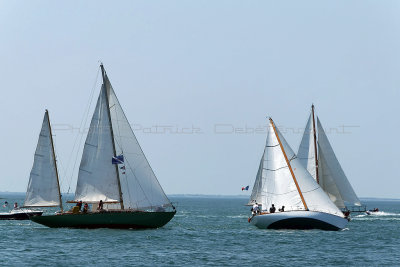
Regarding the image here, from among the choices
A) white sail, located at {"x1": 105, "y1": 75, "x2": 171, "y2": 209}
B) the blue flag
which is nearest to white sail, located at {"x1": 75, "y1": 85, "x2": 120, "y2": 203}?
the blue flag

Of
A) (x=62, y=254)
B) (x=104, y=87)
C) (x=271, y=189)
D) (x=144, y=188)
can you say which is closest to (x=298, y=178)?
(x=271, y=189)

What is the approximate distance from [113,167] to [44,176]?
9569 millimetres

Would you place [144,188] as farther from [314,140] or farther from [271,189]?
[314,140]

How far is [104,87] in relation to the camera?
6056 cm

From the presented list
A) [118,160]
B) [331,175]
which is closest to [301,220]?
[118,160]

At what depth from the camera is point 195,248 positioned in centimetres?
4950

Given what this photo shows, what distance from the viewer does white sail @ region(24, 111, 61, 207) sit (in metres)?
66.6

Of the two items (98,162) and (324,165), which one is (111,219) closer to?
(98,162)

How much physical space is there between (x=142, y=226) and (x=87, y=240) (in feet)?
27.3

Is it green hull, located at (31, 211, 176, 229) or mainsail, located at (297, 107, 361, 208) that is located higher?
mainsail, located at (297, 107, 361, 208)

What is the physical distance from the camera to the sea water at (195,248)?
4253 centimetres

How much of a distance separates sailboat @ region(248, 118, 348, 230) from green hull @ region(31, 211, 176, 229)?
8.81 meters

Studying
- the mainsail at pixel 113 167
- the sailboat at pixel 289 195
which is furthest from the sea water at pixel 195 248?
the mainsail at pixel 113 167

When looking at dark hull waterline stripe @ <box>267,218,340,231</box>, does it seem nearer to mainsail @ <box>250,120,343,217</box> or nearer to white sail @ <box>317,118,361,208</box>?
mainsail @ <box>250,120,343,217</box>
